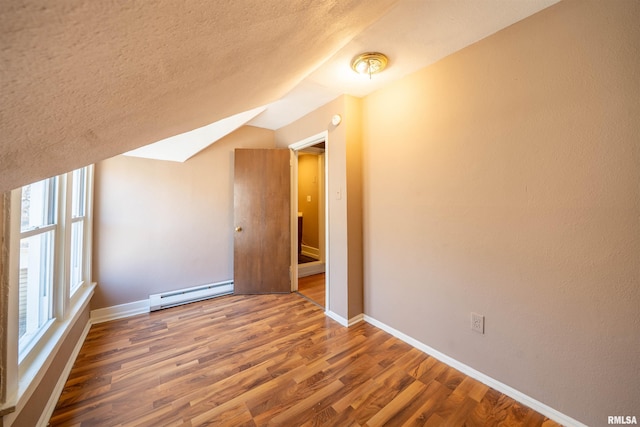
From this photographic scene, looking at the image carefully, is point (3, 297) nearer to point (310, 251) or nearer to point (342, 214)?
point (342, 214)

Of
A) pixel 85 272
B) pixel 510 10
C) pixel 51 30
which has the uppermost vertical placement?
pixel 510 10

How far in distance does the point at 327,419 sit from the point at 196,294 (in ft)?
6.83

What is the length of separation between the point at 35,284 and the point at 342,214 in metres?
2.13

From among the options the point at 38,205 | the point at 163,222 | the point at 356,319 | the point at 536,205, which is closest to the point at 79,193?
the point at 163,222

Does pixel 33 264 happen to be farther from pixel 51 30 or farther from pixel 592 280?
pixel 592 280

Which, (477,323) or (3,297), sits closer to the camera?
(3,297)

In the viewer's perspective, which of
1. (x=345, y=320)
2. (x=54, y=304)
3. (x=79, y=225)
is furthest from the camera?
(x=345, y=320)

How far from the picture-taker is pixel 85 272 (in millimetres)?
2189

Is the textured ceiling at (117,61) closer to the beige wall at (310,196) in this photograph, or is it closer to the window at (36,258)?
the window at (36,258)

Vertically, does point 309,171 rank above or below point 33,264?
above

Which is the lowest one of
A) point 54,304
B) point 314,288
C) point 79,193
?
point 314,288

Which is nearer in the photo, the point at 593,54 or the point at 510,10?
the point at 593,54

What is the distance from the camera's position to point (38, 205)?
141cm

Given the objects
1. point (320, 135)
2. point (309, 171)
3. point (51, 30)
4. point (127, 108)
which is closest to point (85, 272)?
point (127, 108)
